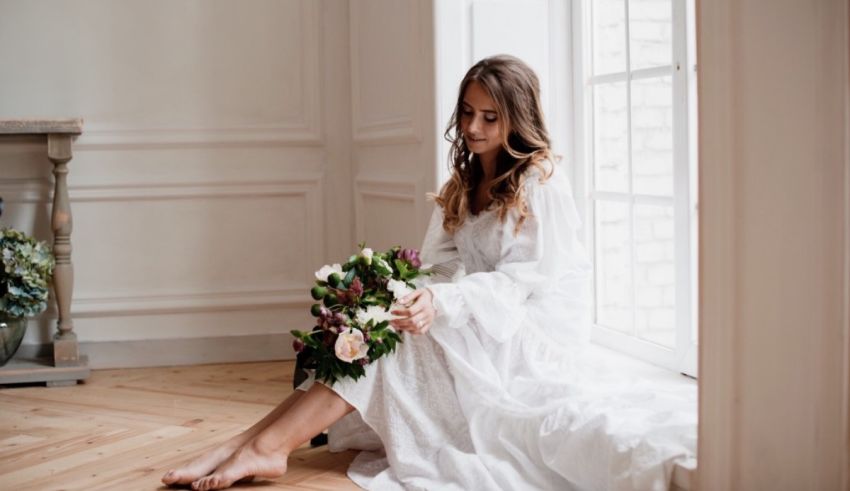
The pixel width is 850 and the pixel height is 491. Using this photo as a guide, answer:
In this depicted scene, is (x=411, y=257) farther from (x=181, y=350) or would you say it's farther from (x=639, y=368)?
(x=181, y=350)

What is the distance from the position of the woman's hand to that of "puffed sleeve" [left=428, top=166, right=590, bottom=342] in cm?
6

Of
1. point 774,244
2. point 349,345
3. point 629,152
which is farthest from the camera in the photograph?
point 629,152

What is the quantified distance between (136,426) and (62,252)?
0.95 m

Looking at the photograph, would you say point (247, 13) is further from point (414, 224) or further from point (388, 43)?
point (414, 224)

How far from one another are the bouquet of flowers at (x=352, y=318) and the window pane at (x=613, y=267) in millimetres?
833

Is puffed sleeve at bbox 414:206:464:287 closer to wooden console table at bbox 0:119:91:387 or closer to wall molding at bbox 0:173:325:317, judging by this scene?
wall molding at bbox 0:173:325:317

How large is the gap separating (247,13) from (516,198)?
207cm

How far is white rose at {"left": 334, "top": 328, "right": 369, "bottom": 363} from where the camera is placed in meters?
2.58

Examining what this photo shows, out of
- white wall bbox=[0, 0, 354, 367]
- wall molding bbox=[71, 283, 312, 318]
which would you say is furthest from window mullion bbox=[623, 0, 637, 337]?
wall molding bbox=[71, 283, 312, 318]

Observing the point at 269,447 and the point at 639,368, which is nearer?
the point at 269,447

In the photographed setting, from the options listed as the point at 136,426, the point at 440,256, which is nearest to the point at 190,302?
the point at 136,426

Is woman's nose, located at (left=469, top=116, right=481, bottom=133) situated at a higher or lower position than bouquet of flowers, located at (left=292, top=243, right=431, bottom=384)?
higher

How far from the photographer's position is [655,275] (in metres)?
3.13

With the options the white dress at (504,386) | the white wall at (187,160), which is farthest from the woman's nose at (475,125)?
the white wall at (187,160)
